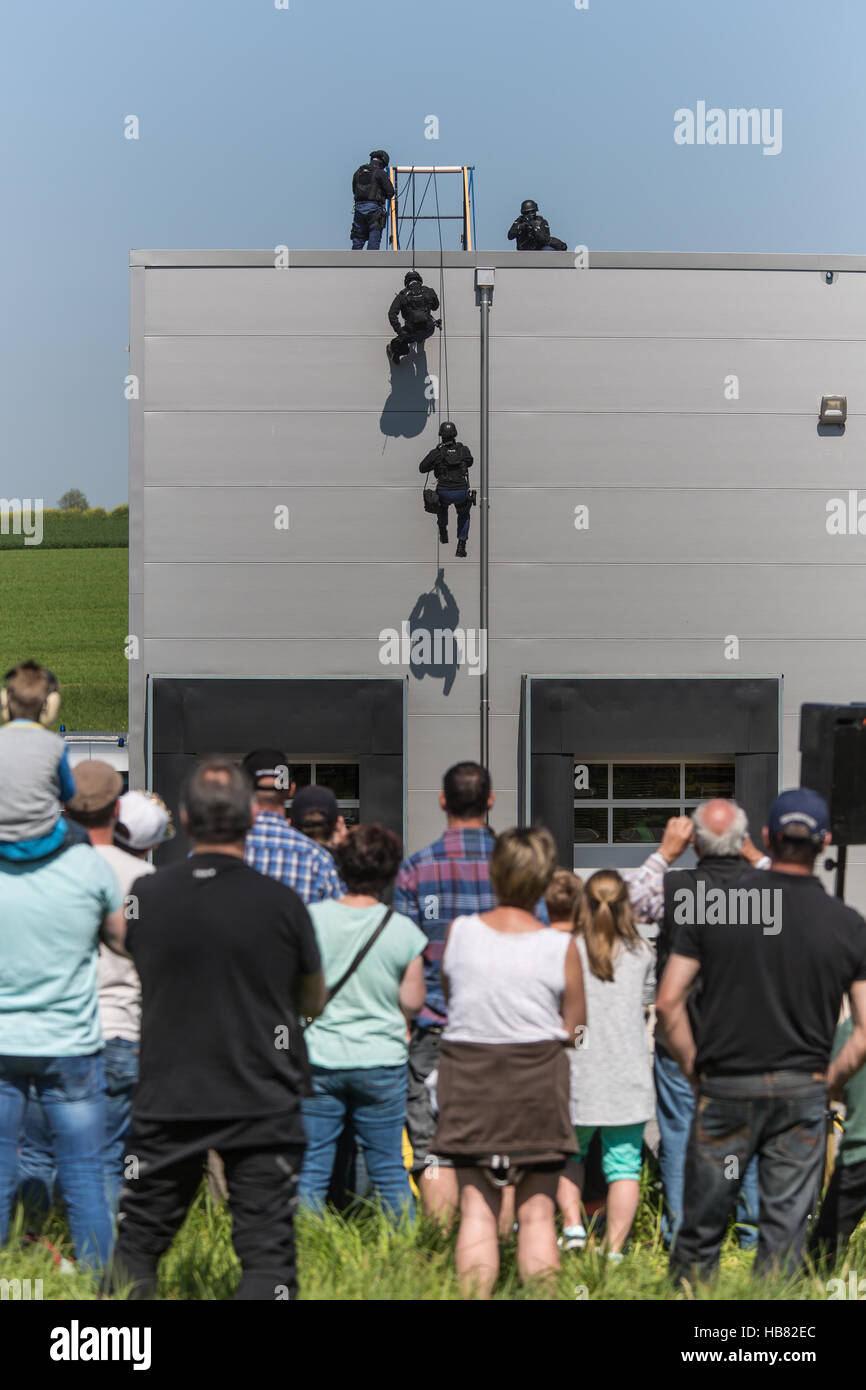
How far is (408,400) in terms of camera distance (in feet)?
49.6

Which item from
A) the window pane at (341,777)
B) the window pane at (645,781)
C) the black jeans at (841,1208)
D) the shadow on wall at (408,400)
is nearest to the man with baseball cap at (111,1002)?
the black jeans at (841,1208)

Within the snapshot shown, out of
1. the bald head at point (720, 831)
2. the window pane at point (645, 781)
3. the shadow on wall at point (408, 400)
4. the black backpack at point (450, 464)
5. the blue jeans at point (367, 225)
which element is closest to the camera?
the bald head at point (720, 831)

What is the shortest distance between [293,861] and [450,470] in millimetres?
9832

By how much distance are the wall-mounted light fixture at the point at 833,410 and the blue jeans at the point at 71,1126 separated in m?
13.0

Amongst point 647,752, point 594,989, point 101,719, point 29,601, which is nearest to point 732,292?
point 647,752

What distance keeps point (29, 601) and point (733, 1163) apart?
6502 centimetres

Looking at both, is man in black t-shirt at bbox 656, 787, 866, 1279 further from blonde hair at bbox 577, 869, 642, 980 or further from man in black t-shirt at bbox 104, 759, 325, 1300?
man in black t-shirt at bbox 104, 759, 325, 1300

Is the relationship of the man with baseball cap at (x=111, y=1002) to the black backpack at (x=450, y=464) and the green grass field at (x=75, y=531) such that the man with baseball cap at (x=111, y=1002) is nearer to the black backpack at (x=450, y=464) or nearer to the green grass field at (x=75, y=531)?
the black backpack at (x=450, y=464)

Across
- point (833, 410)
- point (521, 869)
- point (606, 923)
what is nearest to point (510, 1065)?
point (521, 869)

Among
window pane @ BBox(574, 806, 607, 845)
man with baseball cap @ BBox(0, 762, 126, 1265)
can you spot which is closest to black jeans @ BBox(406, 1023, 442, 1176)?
man with baseball cap @ BBox(0, 762, 126, 1265)

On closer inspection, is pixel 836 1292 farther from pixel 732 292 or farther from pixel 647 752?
pixel 732 292

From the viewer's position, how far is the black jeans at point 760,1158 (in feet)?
13.8

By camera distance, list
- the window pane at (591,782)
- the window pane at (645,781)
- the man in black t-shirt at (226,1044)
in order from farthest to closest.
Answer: the window pane at (645,781), the window pane at (591,782), the man in black t-shirt at (226,1044)

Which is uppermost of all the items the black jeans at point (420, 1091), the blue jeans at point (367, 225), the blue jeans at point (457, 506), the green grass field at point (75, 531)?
the green grass field at point (75, 531)
